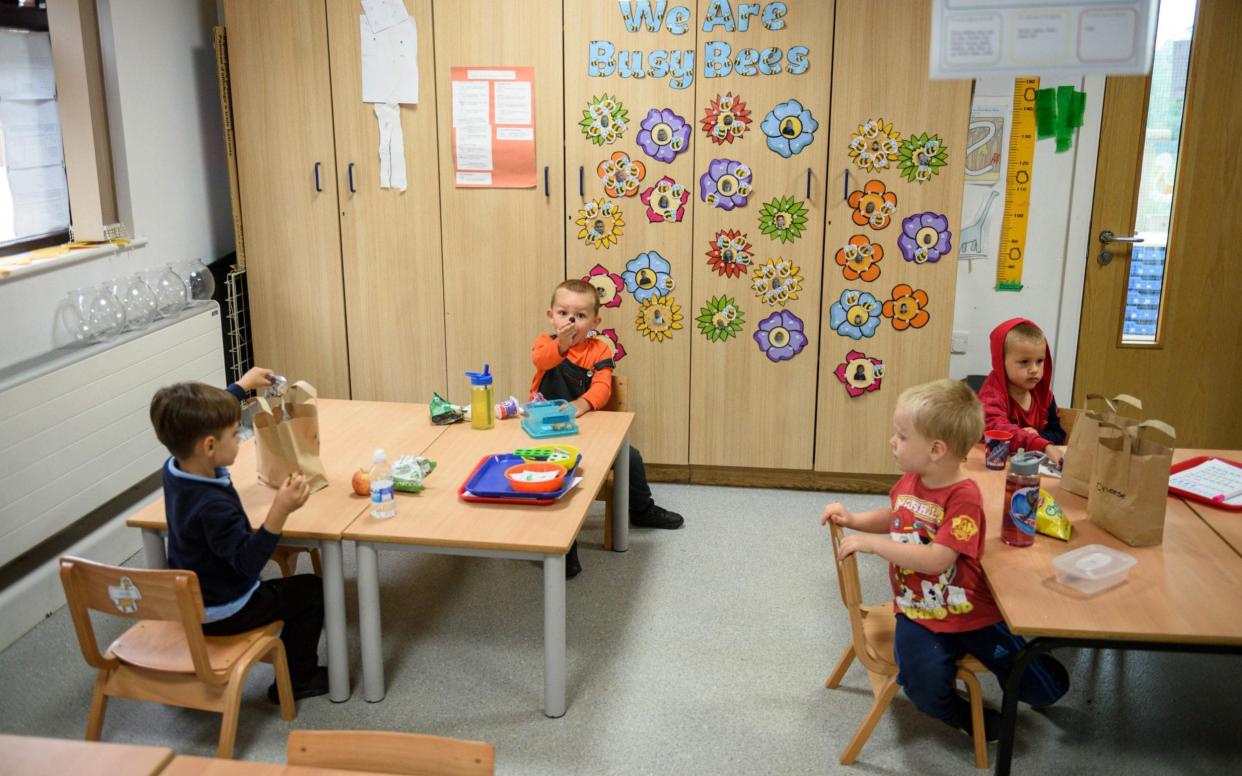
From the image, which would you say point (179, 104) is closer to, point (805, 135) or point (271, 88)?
point (271, 88)

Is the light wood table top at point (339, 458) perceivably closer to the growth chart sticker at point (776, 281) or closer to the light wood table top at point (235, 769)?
the light wood table top at point (235, 769)

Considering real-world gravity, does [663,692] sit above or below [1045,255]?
below

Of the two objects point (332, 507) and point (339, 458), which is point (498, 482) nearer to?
point (332, 507)

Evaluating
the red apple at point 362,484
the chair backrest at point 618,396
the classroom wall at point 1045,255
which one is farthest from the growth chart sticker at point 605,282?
the red apple at point 362,484

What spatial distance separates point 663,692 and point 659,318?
5.96 ft

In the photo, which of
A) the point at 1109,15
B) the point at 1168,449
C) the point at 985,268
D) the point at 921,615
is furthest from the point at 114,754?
the point at 985,268

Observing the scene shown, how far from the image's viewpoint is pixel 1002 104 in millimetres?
4406

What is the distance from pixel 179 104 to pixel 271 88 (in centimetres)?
40

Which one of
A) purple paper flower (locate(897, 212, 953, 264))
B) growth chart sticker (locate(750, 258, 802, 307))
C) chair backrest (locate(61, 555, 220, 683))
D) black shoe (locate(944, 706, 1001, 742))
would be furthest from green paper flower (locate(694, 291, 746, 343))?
chair backrest (locate(61, 555, 220, 683))

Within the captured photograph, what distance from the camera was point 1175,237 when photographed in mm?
4543

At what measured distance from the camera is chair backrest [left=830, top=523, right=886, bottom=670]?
253cm

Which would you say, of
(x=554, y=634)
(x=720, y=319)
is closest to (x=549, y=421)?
(x=554, y=634)

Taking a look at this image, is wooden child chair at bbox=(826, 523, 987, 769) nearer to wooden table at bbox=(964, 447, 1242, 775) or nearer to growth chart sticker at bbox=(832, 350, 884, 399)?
wooden table at bbox=(964, 447, 1242, 775)

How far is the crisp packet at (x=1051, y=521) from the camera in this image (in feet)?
8.56
